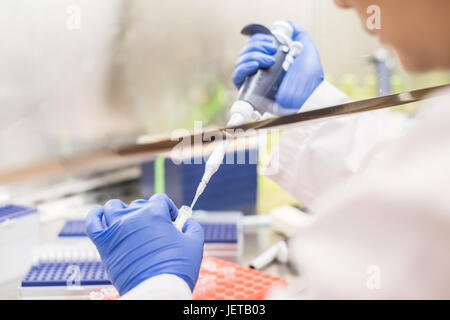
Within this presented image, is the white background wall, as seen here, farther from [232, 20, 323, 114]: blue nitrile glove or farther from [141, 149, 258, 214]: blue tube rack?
[141, 149, 258, 214]: blue tube rack

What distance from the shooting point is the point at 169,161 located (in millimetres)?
1452

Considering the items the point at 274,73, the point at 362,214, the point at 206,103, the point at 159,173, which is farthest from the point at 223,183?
the point at 362,214

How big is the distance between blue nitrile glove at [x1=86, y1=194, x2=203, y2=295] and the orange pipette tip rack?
11.1 inches

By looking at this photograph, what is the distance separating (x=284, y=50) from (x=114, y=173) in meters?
0.90

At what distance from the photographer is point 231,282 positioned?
1.09 m

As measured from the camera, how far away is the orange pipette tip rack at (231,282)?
3.38 ft

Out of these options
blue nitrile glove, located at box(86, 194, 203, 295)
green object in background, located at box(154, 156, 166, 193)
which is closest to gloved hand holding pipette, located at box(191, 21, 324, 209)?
blue nitrile glove, located at box(86, 194, 203, 295)

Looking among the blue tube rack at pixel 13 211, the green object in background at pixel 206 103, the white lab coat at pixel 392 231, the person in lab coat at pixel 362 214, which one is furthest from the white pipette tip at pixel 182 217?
the green object in background at pixel 206 103

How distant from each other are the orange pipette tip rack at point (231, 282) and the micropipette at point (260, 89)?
0.22 meters

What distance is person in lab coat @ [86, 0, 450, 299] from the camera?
0.55 metres

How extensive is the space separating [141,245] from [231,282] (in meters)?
0.41

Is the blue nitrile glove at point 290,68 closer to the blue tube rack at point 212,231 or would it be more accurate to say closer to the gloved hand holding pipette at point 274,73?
the gloved hand holding pipette at point 274,73
